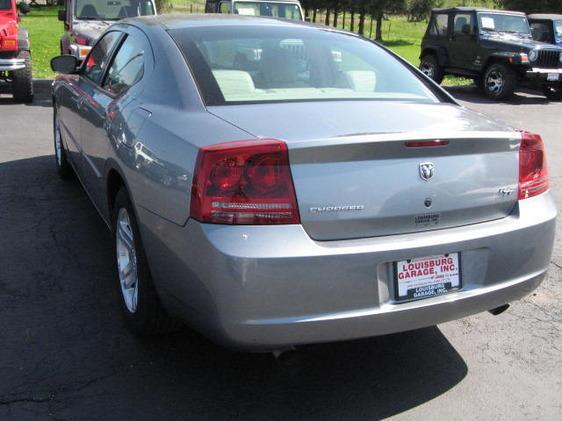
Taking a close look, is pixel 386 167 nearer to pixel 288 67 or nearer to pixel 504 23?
pixel 288 67

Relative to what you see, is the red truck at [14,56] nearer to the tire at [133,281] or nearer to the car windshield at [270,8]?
the car windshield at [270,8]

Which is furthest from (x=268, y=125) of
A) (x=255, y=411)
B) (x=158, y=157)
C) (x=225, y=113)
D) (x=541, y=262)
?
(x=541, y=262)

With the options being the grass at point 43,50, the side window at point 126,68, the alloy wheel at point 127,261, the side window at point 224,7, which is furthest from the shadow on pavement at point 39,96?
the alloy wheel at point 127,261

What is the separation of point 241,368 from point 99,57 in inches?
110

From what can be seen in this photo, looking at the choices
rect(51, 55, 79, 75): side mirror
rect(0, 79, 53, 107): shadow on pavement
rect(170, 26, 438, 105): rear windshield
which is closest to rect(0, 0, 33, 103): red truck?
rect(0, 79, 53, 107): shadow on pavement

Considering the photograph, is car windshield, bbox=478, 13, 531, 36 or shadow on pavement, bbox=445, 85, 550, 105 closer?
shadow on pavement, bbox=445, 85, 550, 105

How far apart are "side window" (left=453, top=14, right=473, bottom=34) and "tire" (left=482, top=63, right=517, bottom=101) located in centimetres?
133

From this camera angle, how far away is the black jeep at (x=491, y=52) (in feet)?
49.8

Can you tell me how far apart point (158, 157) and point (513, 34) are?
606 inches

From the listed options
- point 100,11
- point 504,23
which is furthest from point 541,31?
point 100,11

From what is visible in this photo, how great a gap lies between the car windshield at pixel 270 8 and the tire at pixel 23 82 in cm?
450

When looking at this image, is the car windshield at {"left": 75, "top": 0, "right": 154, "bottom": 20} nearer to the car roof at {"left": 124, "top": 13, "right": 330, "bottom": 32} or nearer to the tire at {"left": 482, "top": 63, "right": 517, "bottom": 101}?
the car roof at {"left": 124, "top": 13, "right": 330, "bottom": 32}

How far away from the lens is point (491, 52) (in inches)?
611

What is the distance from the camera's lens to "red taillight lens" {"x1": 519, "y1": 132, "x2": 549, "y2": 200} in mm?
3025
